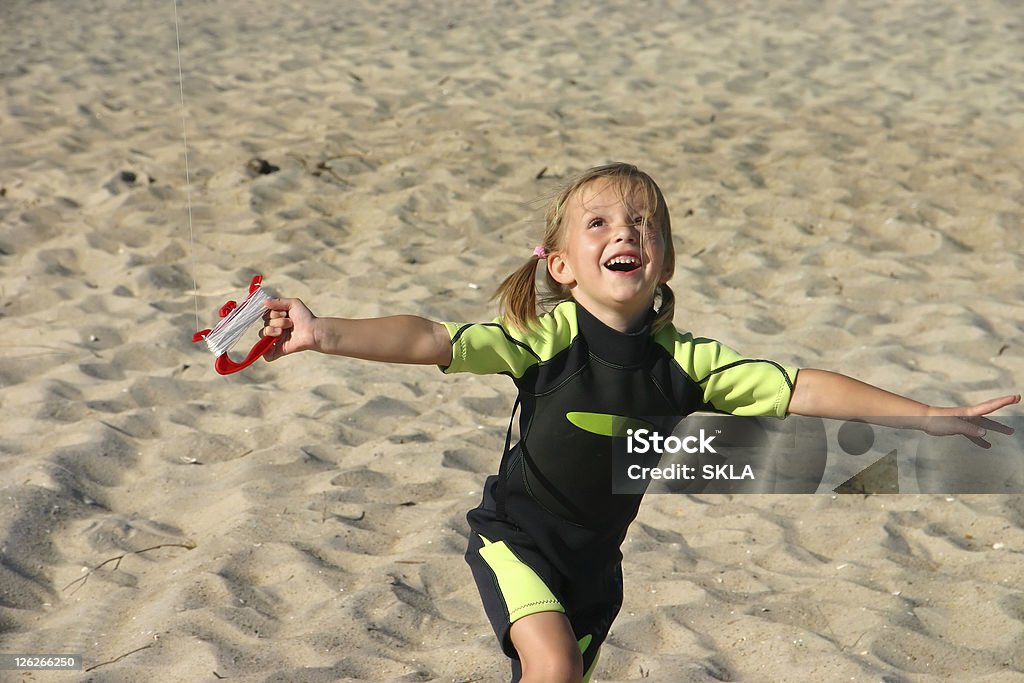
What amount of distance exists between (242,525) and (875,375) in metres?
2.74

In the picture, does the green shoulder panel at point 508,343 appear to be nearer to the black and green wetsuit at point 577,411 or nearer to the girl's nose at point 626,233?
the black and green wetsuit at point 577,411

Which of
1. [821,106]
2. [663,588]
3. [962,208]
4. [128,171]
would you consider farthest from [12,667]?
[821,106]

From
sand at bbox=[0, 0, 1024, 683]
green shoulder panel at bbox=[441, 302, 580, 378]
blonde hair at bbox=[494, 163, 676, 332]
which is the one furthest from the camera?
sand at bbox=[0, 0, 1024, 683]

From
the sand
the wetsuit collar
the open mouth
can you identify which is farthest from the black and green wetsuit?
the sand

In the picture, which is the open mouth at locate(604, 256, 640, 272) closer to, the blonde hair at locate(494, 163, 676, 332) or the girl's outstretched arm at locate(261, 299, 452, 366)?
the blonde hair at locate(494, 163, 676, 332)

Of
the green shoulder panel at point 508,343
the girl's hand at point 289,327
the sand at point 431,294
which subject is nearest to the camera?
the girl's hand at point 289,327

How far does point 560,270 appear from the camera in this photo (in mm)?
2703

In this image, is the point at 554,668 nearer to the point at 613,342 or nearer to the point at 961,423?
the point at 613,342

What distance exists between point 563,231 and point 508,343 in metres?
0.32

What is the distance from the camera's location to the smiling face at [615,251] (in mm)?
2520

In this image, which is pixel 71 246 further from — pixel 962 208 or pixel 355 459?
pixel 962 208

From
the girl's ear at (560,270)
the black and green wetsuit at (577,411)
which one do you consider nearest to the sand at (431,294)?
the black and green wetsuit at (577,411)

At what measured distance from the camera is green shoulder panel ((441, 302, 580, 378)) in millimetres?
2473

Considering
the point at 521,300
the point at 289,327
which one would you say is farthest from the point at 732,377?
the point at 289,327
